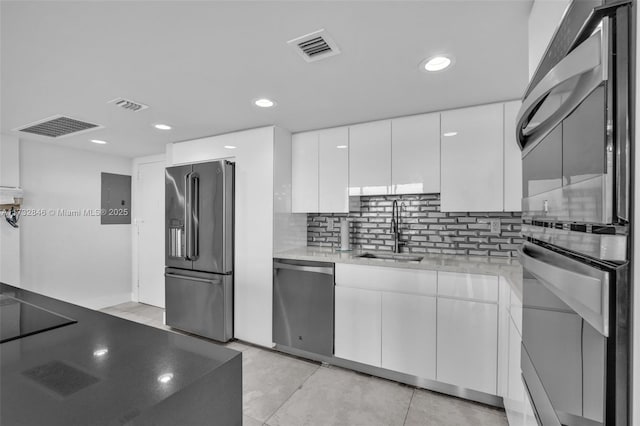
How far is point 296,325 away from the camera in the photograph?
9.43 ft

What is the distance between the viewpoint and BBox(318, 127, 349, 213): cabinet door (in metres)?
3.05

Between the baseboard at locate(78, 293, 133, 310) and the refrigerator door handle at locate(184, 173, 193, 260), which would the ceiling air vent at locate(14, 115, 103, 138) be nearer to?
the refrigerator door handle at locate(184, 173, 193, 260)

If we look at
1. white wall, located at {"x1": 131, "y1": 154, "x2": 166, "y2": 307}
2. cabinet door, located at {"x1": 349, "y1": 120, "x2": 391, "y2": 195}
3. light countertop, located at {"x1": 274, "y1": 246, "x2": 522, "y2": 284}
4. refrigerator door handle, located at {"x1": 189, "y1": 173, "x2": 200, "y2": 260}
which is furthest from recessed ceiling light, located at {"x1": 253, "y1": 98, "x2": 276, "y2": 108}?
white wall, located at {"x1": 131, "y1": 154, "x2": 166, "y2": 307}

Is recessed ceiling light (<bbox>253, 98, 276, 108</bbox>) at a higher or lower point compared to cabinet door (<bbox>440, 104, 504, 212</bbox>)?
higher

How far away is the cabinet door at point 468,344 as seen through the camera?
2123 millimetres

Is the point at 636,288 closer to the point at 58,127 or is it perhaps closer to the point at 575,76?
the point at 575,76

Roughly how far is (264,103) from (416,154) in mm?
1387

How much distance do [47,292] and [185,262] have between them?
2082 millimetres

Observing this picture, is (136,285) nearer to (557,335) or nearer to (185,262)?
(185,262)

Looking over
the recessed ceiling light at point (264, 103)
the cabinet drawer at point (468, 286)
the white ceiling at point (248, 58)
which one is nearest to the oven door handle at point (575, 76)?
the white ceiling at point (248, 58)

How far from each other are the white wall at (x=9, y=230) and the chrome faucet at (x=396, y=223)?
429 cm

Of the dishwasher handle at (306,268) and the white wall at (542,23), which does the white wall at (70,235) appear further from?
the white wall at (542,23)

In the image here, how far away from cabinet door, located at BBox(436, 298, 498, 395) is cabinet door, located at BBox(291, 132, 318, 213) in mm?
1618

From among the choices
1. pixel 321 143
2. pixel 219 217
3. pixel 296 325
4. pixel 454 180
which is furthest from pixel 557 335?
pixel 219 217
